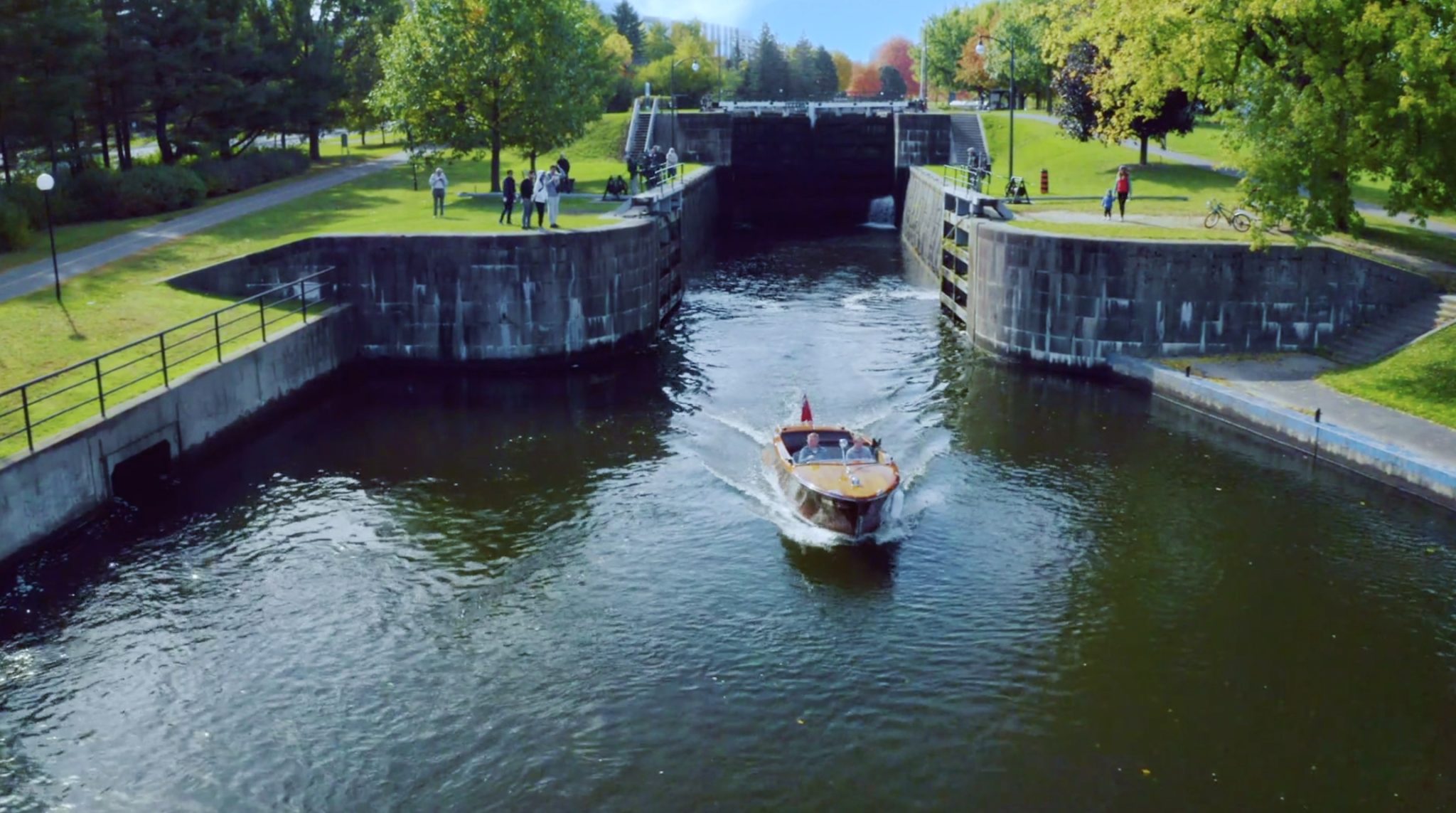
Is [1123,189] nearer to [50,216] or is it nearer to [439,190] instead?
[439,190]

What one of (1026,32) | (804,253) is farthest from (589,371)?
(1026,32)

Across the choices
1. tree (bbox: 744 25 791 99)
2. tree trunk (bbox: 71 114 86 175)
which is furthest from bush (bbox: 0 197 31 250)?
tree (bbox: 744 25 791 99)

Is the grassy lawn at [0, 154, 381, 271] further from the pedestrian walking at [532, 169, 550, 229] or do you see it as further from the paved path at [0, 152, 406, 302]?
the pedestrian walking at [532, 169, 550, 229]

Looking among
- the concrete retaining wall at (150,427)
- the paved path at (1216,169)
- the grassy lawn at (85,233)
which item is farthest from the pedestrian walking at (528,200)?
the paved path at (1216,169)

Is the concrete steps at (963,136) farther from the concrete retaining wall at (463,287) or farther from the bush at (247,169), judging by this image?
the concrete retaining wall at (463,287)

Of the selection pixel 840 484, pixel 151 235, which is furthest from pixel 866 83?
pixel 840 484
